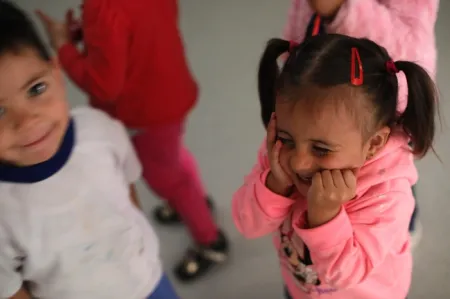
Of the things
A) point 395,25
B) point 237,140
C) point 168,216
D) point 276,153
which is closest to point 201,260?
point 168,216

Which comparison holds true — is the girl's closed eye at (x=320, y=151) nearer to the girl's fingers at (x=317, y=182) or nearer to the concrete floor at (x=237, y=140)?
the girl's fingers at (x=317, y=182)

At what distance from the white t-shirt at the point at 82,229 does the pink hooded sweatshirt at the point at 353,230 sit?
0.19 metres

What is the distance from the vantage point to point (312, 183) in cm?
68

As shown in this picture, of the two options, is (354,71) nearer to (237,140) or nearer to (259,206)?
(259,206)

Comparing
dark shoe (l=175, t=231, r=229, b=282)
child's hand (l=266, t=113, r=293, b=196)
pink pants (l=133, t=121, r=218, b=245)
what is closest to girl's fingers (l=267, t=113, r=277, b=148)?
child's hand (l=266, t=113, r=293, b=196)

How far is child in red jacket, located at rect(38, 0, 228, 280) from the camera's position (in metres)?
0.94

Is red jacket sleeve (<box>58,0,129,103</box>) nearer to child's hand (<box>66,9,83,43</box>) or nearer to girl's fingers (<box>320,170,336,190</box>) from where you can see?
child's hand (<box>66,9,83,43</box>)

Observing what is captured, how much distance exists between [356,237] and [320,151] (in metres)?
0.13

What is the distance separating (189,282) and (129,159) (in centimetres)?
52

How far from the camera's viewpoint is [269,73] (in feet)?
2.59

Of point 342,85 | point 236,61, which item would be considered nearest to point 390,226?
point 342,85

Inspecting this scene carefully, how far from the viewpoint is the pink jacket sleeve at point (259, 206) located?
0.76 meters

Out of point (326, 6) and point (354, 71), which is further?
point (326, 6)

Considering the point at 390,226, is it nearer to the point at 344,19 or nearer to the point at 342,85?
the point at 342,85
